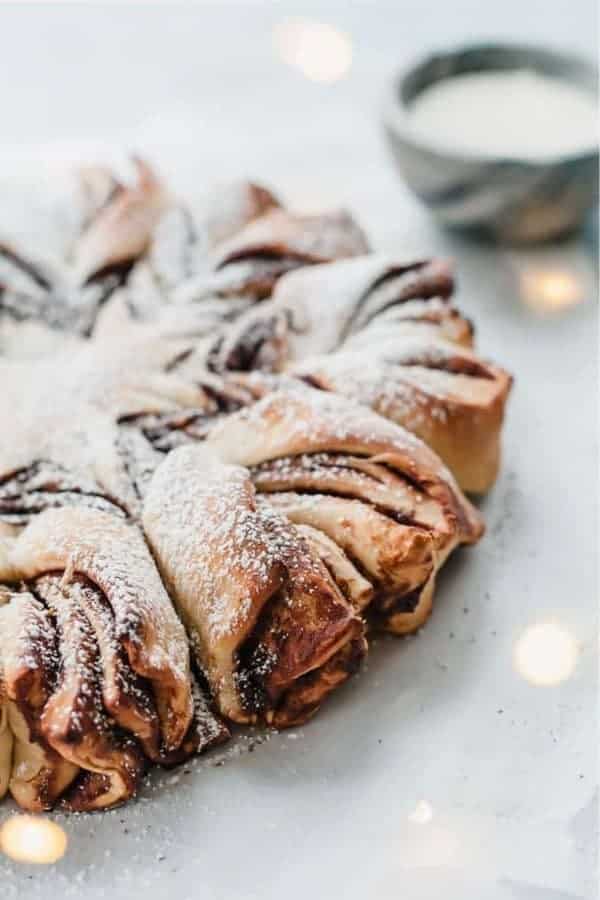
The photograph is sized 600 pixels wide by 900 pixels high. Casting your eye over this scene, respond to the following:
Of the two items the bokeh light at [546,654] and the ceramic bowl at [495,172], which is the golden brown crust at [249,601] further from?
the ceramic bowl at [495,172]

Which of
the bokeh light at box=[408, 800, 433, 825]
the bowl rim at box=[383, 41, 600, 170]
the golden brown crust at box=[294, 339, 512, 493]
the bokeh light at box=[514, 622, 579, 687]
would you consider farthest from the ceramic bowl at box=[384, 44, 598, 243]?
the bokeh light at box=[408, 800, 433, 825]

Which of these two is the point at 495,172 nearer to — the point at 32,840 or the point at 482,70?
the point at 482,70

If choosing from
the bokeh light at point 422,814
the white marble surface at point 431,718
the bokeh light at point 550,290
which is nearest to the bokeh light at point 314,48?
the white marble surface at point 431,718

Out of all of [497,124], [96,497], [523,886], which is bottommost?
[523,886]

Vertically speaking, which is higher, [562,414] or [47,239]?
[47,239]

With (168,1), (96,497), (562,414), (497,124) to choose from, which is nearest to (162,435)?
(96,497)

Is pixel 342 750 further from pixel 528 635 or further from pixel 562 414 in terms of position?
pixel 562 414
